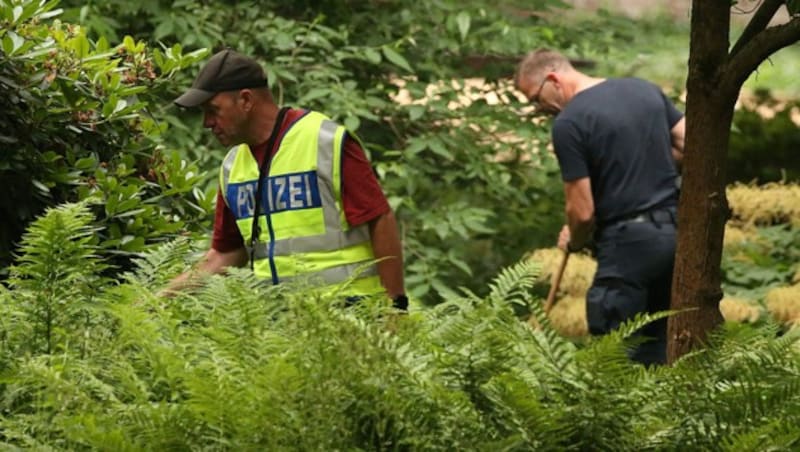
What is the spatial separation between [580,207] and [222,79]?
2.18 metres

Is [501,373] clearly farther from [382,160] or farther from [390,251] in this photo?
[382,160]

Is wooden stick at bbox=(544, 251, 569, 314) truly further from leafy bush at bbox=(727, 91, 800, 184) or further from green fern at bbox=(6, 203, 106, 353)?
green fern at bbox=(6, 203, 106, 353)

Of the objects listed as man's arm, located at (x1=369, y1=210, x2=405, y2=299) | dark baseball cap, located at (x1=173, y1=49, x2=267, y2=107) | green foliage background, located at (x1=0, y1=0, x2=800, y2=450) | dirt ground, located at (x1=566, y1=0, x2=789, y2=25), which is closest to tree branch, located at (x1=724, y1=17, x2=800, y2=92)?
green foliage background, located at (x1=0, y1=0, x2=800, y2=450)

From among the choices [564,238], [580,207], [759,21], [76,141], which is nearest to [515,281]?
[759,21]

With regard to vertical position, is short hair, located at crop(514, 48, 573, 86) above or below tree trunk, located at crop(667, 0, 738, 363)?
below

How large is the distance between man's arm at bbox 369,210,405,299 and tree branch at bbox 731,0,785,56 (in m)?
1.93

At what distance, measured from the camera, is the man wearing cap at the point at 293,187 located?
5.46 m

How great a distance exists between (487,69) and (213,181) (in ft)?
6.74

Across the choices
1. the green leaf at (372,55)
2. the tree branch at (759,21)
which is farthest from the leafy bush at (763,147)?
the tree branch at (759,21)

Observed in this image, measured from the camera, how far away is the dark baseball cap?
5.59 meters

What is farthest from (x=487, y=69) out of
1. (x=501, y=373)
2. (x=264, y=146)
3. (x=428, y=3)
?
(x=501, y=373)

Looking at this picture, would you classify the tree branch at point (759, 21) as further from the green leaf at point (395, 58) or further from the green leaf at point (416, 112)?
the green leaf at point (416, 112)

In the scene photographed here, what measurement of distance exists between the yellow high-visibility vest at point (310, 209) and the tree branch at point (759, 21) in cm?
200

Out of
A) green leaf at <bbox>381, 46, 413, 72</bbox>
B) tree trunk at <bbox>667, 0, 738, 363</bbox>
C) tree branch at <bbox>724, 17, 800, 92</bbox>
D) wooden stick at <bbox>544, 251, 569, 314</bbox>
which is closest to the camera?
tree branch at <bbox>724, 17, 800, 92</bbox>
